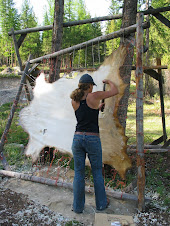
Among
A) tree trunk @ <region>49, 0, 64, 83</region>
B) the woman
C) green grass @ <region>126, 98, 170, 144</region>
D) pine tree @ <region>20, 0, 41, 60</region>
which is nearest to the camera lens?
the woman

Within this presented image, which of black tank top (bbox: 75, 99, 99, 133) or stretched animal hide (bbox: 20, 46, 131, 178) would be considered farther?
stretched animal hide (bbox: 20, 46, 131, 178)

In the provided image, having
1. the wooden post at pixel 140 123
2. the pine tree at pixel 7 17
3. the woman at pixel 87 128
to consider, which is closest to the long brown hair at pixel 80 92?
the woman at pixel 87 128

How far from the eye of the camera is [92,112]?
3023mm

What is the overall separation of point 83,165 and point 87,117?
0.70 metres

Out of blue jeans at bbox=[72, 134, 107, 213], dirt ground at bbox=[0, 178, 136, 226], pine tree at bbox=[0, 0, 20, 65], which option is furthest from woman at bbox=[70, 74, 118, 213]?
pine tree at bbox=[0, 0, 20, 65]

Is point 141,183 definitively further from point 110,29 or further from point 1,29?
point 1,29

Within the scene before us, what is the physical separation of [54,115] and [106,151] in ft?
4.06

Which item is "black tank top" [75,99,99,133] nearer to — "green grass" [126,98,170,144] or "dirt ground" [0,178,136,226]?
"dirt ground" [0,178,136,226]

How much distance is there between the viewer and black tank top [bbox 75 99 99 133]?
9.89 ft

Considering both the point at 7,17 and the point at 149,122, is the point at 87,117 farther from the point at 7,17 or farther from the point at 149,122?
the point at 7,17

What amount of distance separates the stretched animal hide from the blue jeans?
428 millimetres

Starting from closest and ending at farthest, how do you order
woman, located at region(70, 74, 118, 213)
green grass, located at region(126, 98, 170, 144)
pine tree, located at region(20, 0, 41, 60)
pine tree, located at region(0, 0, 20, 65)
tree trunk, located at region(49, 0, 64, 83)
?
woman, located at region(70, 74, 118, 213) → tree trunk, located at region(49, 0, 64, 83) → green grass, located at region(126, 98, 170, 144) → pine tree, located at region(0, 0, 20, 65) → pine tree, located at region(20, 0, 41, 60)

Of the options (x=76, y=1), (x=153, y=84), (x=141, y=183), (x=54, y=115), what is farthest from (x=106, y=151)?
(x=76, y=1)

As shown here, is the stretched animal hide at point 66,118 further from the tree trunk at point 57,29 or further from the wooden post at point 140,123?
the tree trunk at point 57,29
